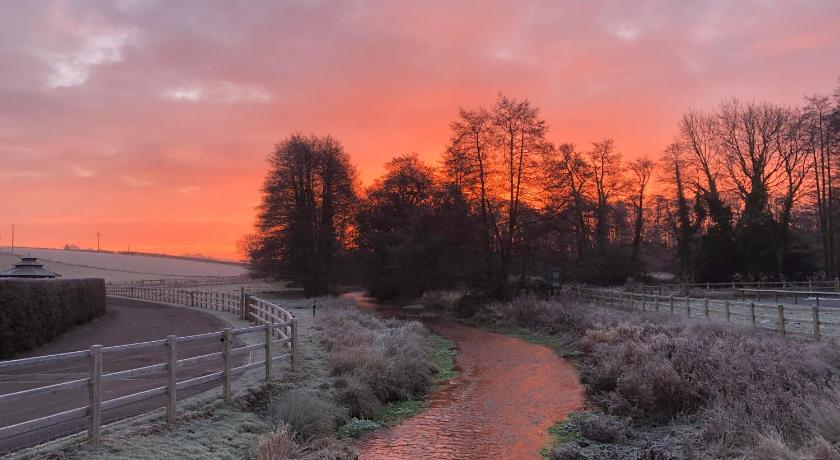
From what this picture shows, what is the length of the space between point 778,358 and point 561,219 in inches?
1071

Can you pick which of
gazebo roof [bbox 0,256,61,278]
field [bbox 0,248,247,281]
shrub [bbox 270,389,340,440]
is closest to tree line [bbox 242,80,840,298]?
gazebo roof [bbox 0,256,61,278]

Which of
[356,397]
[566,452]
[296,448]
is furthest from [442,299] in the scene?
[296,448]

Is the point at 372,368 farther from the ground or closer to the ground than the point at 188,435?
closer to the ground

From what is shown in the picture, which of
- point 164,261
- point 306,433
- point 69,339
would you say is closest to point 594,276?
point 69,339

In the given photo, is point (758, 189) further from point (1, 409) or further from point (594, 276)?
point (1, 409)

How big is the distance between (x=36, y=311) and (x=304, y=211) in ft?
95.4

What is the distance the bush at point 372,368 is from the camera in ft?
39.5

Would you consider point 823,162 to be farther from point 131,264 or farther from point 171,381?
point 131,264

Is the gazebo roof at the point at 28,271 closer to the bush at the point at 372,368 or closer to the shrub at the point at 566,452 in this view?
the bush at the point at 372,368

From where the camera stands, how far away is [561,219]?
38.4 meters

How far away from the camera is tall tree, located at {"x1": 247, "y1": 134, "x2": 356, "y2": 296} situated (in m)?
47.2

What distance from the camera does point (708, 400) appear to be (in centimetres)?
1063

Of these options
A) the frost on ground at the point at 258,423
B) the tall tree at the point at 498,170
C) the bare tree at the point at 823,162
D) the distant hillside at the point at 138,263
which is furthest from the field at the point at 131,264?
the frost on ground at the point at 258,423

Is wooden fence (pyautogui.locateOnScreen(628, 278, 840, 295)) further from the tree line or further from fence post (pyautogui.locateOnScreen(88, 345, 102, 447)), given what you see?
fence post (pyautogui.locateOnScreen(88, 345, 102, 447))
